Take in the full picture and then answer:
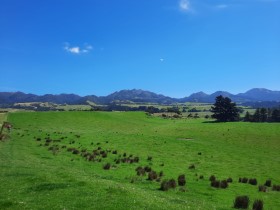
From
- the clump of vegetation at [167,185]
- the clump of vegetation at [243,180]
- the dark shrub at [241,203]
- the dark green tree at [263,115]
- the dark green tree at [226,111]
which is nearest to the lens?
the dark shrub at [241,203]

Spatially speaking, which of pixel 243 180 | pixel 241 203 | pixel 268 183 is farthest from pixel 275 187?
pixel 241 203

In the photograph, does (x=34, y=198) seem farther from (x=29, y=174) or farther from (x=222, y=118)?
(x=222, y=118)

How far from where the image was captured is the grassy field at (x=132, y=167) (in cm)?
2338

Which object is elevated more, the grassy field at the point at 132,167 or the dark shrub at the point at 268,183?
the grassy field at the point at 132,167

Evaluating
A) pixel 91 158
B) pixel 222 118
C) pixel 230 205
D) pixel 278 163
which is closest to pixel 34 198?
pixel 230 205

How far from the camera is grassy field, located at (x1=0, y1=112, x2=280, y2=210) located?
76.7 ft

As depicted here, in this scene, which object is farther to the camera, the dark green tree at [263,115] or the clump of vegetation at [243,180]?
the dark green tree at [263,115]

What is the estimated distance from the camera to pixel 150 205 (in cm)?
2109

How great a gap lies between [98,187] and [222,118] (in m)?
114

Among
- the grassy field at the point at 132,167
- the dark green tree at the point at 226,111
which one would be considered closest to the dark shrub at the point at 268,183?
the grassy field at the point at 132,167

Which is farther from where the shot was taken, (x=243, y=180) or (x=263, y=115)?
(x=263, y=115)

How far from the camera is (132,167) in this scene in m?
46.4

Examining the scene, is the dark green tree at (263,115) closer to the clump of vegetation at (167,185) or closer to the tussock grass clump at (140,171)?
the tussock grass clump at (140,171)

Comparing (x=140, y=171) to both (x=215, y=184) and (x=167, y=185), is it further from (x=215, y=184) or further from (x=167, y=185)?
(x=215, y=184)
